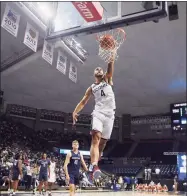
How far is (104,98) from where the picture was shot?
481 cm

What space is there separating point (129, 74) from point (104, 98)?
18.5 meters

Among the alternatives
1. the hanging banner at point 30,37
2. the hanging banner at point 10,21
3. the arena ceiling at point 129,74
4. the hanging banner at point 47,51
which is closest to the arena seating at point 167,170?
the arena ceiling at point 129,74

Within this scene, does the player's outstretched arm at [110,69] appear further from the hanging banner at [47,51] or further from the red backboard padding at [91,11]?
the hanging banner at [47,51]

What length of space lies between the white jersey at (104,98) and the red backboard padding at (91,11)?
4.72m

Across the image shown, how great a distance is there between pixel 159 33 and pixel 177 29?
1.07 m

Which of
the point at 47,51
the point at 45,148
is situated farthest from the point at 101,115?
the point at 45,148

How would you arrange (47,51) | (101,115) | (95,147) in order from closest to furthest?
(95,147)
(101,115)
(47,51)

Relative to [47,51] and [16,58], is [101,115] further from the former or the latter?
[16,58]

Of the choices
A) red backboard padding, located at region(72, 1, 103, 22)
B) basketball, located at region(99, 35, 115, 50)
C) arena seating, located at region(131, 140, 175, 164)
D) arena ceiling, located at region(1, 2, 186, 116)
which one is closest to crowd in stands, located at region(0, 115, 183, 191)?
arena seating, located at region(131, 140, 175, 164)

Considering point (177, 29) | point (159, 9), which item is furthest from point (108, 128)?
point (177, 29)

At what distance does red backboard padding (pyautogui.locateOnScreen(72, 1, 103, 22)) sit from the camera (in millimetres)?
8951

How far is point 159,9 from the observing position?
27.2 ft

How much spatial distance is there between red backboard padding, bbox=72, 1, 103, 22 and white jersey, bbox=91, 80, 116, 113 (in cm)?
472

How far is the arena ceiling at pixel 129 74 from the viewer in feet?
56.3
